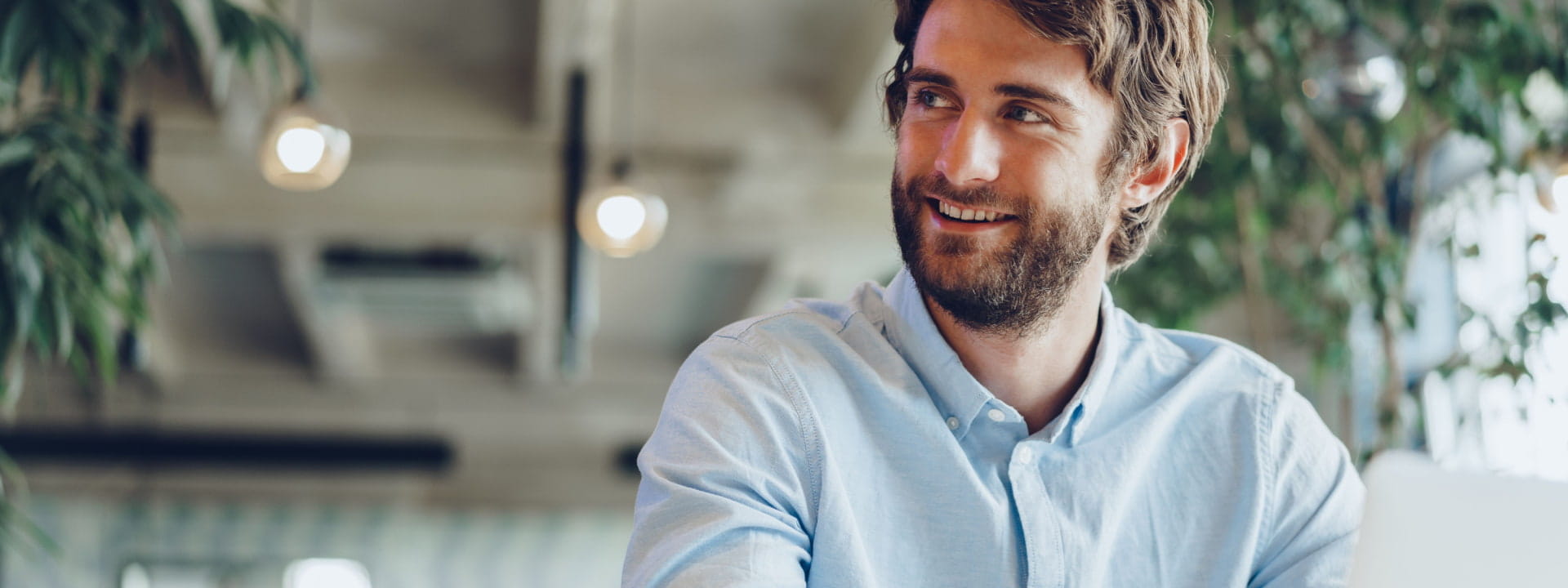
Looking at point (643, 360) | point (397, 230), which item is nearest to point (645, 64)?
point (397, 230)

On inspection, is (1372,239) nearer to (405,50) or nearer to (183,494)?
(405,50)

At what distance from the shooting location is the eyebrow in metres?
1.17

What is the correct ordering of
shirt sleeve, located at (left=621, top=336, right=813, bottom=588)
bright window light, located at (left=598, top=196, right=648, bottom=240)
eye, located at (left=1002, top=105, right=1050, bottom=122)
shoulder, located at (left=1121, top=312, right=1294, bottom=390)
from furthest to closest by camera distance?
bright window light, located at (left=598, top=196, right=648, bottom=240) → shoulder, located at (left=1121, top=312, right=1294, bottom=390) → eye, located at (left=1002, top=105, right=1050, bottom=122) → shirt sleeve, located at (left=621, top=336, right=813, bottom=588)

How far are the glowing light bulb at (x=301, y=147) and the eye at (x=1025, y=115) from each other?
3394 mm

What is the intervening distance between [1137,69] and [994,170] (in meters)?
0.21

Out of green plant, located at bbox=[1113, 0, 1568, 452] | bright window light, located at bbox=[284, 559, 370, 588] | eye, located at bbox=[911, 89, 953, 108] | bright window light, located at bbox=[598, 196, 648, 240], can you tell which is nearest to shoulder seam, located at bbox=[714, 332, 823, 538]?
eye, located at bbox=[911, 89, 953, 108]

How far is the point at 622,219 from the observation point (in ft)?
15.4

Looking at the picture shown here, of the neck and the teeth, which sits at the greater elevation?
the teeth

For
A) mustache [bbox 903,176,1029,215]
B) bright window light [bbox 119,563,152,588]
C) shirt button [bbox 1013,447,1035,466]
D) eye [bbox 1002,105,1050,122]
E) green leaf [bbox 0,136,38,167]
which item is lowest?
bright window light [bbox 119,563,152,588]

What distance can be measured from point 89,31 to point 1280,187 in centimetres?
213

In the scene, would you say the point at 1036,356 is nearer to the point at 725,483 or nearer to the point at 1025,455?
the point at 1025,455

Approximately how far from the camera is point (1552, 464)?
2602 mm

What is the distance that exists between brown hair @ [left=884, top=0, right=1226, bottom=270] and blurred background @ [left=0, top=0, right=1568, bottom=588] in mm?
355

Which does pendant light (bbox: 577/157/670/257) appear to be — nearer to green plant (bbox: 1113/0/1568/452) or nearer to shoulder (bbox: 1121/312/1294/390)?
green plant (bbox: 1113/0/1568/452)
